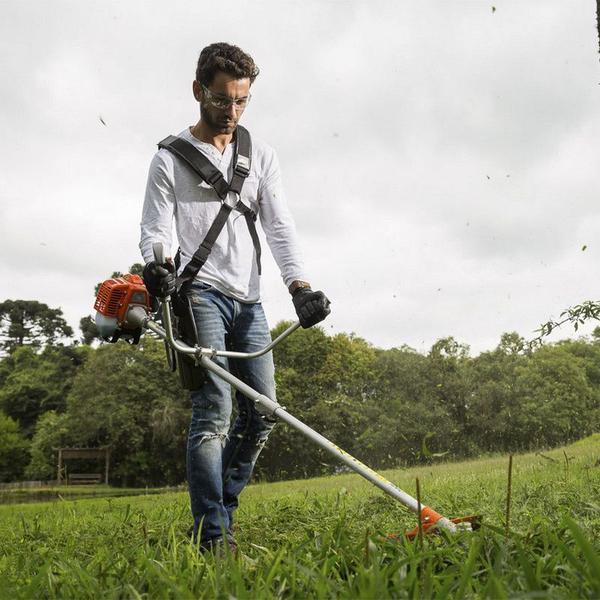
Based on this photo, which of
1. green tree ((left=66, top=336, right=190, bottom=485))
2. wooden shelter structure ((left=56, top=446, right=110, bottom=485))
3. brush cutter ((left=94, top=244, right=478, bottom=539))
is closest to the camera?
brush cutter ((left=94, top=244, right=478, bottom=539))

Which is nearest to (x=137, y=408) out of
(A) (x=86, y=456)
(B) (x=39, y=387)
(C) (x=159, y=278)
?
(A) (x=86, y=456)

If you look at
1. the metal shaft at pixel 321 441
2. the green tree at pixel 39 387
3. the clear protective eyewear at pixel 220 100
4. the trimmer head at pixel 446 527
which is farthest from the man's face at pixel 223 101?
the green tree at pixel 39 387

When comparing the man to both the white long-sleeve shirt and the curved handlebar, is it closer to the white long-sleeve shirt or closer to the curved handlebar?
the white long-sleeve shirt

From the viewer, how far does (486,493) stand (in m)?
4.40

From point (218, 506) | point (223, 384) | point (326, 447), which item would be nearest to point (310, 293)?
point (223, 384)

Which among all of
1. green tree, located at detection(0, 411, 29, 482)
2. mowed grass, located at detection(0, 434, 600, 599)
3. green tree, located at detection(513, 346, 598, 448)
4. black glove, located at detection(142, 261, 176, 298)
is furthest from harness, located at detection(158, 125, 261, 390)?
green tree, located at detection(0, 411, 29, 482)

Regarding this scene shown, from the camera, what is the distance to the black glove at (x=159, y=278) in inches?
118

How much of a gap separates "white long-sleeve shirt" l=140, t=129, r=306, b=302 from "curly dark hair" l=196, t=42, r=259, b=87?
333 millimetres

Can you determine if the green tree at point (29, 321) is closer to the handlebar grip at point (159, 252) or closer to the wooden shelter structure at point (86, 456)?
the wooden shelter structure at point (86, 456)

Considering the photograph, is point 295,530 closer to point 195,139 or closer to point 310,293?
point 310,293

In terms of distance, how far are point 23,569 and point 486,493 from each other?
298 centimetres

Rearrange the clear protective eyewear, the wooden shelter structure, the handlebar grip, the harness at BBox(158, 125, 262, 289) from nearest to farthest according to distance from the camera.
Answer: the handlebar grip
the harness at BBox(158, 125, 262, 289)
the clear protective eyewear
the wooden shelter structure

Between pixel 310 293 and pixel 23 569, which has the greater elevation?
pixel 310 293

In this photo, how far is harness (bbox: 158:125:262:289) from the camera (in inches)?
133
